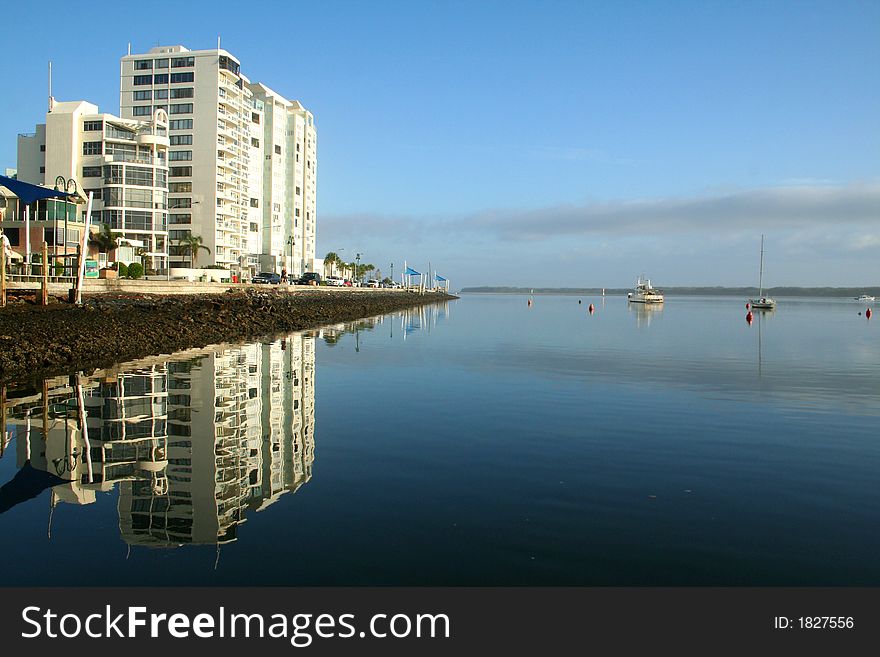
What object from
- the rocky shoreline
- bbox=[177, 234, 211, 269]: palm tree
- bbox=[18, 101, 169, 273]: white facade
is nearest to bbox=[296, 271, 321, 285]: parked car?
bbox=[177, 234, 211, 269]: palm tree

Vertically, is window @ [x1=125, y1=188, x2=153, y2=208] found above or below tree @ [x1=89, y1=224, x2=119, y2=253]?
above

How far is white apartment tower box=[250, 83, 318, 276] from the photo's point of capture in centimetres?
12588

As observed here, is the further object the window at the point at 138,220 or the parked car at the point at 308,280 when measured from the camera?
the parked car at the point at 308,280

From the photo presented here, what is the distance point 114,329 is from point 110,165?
6766 cm

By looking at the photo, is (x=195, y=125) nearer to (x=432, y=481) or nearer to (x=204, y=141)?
(x=204, y=141)

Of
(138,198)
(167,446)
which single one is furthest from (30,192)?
(138,198)

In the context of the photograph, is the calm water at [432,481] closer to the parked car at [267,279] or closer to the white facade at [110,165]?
the parked car at [267,279]

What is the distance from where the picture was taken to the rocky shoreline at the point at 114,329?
23594mm

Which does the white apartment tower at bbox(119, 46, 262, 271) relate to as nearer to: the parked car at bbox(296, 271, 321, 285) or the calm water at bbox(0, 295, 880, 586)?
the parked car at bbox(296, 271, 321, 285)

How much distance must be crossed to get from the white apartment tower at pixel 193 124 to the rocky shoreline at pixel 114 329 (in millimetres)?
52966

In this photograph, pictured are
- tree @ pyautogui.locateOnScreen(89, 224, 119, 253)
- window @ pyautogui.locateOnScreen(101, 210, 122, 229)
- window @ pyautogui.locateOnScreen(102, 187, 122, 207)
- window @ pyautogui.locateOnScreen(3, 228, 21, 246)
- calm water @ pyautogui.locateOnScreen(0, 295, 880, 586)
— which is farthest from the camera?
window @ pyautogui.locateOnScreen(102, 187, 122, 207)

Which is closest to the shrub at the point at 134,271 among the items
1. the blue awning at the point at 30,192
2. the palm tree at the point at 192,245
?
the blue awning at the point at 30,192

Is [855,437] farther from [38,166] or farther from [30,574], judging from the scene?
[38,166]

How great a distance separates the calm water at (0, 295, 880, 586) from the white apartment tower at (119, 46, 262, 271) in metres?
84.4
